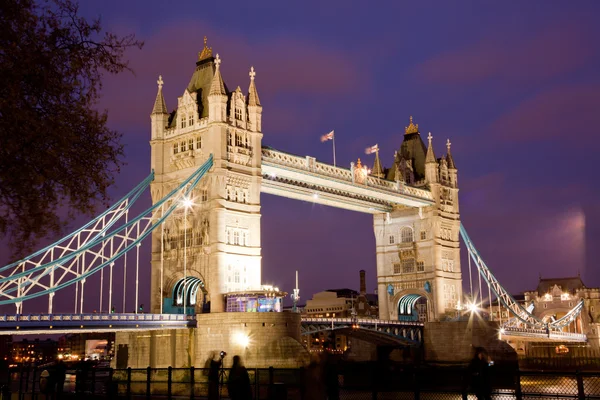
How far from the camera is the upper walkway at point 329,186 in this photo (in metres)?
57.4

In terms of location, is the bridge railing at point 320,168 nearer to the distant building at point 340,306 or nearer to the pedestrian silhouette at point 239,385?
the pedestrian silhouette at point 239,385

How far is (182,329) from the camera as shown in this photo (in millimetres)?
47625

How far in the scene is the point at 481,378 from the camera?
16250 millimetres

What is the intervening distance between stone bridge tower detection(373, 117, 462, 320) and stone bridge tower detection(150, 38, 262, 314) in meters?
25.0

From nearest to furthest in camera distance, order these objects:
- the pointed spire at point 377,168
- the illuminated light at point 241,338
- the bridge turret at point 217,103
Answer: the illuminated light at point 241,338, the bridge turret at point 217,103, the pointed spire at point 377,168

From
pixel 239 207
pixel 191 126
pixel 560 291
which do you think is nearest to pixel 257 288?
pixel 239 207

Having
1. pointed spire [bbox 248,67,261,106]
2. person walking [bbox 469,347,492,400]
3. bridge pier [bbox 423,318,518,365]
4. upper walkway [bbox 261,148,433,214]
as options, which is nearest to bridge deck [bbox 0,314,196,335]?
upper walkway [bbox 261,148,433,214]

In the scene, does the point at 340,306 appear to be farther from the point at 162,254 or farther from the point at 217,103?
the point at 217,103

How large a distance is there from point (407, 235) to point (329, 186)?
17.8 metres

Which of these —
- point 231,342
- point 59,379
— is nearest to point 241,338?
point 231,342

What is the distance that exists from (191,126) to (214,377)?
119ft

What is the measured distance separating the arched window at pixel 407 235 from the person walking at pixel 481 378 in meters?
60.5

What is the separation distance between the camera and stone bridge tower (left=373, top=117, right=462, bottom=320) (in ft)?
246

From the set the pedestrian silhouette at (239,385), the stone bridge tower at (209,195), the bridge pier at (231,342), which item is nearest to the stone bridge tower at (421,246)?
the stone bridge tower at (209,195)
